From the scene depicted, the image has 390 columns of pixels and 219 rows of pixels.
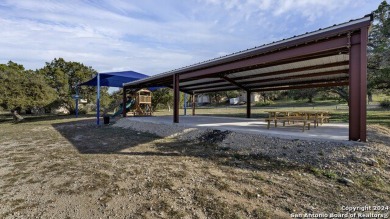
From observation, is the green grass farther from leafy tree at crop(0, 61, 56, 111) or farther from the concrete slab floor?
leafy tree at crop(0, 61, 56, 111)

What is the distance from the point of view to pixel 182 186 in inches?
153

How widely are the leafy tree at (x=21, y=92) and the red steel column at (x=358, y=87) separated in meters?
20.7

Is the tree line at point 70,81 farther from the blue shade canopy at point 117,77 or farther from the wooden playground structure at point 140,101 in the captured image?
the wooden playground structure at point 140,101

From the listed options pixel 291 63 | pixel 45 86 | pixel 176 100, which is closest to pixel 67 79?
pixel 45 86

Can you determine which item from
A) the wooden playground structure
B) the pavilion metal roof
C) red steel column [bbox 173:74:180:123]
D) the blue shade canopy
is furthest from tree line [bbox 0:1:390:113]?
red steel column [bbox 173:74:180:123]

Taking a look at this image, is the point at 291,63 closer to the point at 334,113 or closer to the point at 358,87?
the point at 358,87

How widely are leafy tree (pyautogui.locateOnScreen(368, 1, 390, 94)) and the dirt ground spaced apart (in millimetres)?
9081

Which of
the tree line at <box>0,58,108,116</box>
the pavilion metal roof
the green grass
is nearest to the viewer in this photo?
the pavilion metal roof

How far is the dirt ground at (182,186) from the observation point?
10.0 feet

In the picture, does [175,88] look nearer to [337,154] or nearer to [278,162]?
[278,162]

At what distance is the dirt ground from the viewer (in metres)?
3.06

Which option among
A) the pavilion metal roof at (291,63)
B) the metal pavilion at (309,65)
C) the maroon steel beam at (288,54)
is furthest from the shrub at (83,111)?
the maroon steel beam at (288,54)

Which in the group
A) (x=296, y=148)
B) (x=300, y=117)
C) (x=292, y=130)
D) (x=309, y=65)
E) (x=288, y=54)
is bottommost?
(x=296, y=148)

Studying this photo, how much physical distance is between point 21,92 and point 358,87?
21.4 meters
